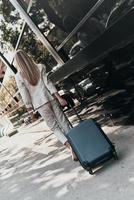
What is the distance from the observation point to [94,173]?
4.57m

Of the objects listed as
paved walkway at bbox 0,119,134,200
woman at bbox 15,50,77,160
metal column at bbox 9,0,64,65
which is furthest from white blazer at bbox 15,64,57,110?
metal column at bbox 9,0,64,65

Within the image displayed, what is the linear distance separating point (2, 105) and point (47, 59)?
36.8 feet

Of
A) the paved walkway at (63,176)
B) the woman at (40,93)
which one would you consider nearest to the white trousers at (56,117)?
the woman at (40,93)

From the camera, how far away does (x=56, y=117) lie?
578cm

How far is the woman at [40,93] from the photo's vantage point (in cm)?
553

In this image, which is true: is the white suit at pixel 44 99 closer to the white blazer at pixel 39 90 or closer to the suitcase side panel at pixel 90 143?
the white blazer at pixel 39 90

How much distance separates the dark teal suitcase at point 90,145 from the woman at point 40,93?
Result: 2.62 feet

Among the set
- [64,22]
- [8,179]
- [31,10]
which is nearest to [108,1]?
[64,22]

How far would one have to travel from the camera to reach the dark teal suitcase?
4539 mm

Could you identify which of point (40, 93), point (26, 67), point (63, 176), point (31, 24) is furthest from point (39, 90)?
point (31, 24)

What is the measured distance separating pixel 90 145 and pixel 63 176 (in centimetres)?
63

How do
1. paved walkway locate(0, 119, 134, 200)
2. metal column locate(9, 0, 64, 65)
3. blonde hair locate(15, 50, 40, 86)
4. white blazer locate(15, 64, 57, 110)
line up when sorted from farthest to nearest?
metal column locate(9, 0, 64, 65) → white blazer locate(15, 64, 57, 110) → blonde hair locate(15, 50, 40, 86) → paved walkway locate(0, 119, 134, 200)

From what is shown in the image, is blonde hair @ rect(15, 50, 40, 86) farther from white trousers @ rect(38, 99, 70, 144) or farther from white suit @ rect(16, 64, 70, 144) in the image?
white trousers @ rect(38, 99, 70, 144)

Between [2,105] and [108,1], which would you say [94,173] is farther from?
[2,105]
